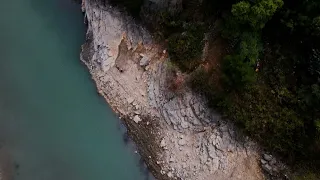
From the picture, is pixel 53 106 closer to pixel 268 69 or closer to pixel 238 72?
pixel 238 72

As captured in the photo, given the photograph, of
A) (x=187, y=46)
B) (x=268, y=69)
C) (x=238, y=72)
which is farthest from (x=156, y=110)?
(x=268, y=69)

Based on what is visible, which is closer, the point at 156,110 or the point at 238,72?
the point at 238,72

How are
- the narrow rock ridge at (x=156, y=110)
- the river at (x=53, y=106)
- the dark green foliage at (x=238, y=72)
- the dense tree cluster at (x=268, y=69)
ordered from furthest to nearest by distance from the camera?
1. the river at (x=53, y=106)
2. the narrow rock ridge at (x=156, y=110)
3. the dark green foliage at (x=238, y=72)
4. the dense tree cluster at (x=268, y=69)

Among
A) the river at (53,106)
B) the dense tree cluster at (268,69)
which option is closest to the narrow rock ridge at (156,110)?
the river at (53,106)

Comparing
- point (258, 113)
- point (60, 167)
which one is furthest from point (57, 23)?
point (258, 113)

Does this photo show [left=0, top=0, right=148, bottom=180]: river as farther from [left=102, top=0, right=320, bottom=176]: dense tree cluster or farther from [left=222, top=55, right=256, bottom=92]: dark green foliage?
[left=222, top=55, right=256, bottom=92]: dark green foliage

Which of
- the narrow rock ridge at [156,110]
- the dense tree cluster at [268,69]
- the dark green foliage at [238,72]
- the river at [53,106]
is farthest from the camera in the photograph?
the river at [53,106]

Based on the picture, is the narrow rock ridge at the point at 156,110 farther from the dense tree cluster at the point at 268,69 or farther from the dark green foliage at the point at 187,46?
the dense tree cluster at the point at 268,69
